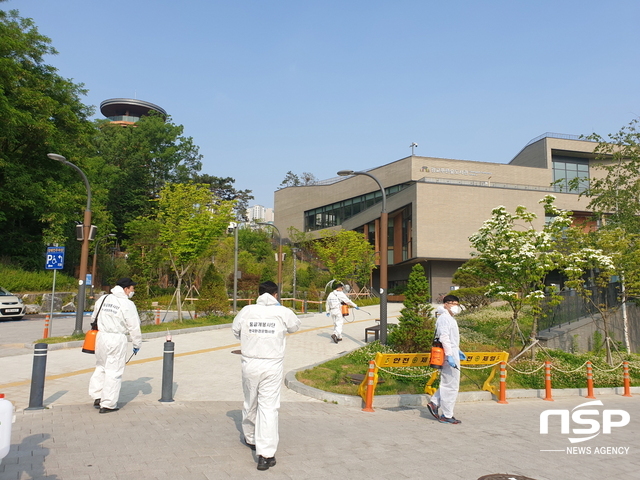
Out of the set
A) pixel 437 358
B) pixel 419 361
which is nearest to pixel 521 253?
pixel 419 361

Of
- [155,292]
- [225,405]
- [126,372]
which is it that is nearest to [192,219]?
[126,372]

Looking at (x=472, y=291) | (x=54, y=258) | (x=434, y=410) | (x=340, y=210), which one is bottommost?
(x=434, y=410)

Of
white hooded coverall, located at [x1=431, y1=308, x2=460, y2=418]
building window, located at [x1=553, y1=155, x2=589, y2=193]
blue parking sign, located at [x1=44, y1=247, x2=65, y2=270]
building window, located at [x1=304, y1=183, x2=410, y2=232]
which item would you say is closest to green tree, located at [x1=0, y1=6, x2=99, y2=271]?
blue parking sign, located at [x1=44, y1=247, x2=65, y2=270]

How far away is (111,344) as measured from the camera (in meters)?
6.84

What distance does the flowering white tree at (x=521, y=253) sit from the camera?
479 inches

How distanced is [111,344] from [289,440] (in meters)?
2.92

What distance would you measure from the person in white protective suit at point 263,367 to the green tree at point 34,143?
2517cm

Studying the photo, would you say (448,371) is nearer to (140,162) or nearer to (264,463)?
(264,463)

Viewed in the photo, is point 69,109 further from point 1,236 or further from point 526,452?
point 526,452

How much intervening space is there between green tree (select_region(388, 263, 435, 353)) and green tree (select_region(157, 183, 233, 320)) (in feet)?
36.1

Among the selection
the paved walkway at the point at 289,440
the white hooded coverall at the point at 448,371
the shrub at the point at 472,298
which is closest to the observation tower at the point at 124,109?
the shrub at the point at 472,298

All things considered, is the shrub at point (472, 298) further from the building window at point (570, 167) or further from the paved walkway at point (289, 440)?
the building window at point (570, 167)

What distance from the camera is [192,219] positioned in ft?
67.8

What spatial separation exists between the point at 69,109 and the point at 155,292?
15289mm
